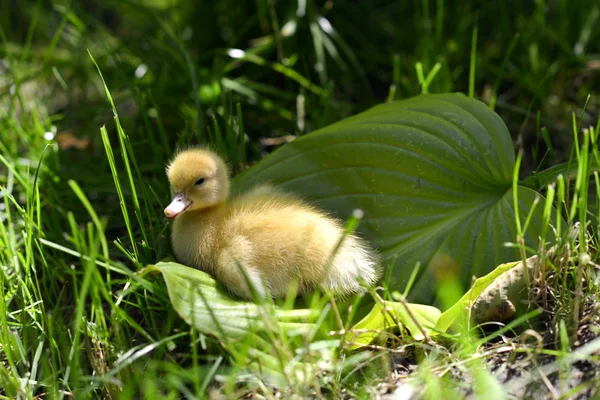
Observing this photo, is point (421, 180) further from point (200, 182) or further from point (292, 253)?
point (200, 182)

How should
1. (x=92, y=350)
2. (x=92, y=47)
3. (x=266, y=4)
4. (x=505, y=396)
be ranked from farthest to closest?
1. (x=92, y=47)
2. (x=266, y=4)
3. (x=92, y=350)
4. (x=505, y=396)

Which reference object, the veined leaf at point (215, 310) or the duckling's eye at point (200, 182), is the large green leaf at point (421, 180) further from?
the veined leaf at point (215, 310)

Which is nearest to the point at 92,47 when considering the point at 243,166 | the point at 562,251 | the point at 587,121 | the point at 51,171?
the point at 51,171

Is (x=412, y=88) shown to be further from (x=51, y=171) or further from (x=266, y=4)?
(x=51, y=171)

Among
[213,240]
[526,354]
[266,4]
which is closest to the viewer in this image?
[526,354]

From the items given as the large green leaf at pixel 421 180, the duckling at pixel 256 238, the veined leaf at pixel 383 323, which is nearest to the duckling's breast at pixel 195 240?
the duckling at pixel 256 238

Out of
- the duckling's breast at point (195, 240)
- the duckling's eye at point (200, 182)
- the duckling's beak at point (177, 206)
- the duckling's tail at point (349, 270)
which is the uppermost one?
the duckling's eye at point (200, 182)

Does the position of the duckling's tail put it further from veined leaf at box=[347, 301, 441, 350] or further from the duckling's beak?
the duckling's beak

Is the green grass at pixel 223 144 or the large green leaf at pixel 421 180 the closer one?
the green grass at pixel 223 144

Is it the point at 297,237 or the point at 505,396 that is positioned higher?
the point at 297,237
